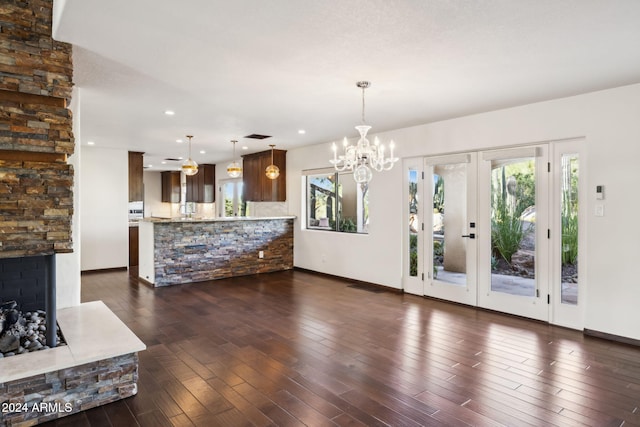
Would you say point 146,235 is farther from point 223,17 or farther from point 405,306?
point 223,17

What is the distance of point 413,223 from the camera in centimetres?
598

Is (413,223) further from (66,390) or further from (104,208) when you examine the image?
(104,208)

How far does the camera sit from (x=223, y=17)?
2.51m

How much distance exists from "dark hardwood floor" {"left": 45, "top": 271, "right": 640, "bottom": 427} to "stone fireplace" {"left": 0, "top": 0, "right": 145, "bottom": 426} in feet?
0.78

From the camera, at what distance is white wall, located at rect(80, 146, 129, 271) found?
25.2ft

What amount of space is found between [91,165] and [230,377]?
652 cm

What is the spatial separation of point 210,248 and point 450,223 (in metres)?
4.22

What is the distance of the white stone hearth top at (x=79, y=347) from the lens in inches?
93.4

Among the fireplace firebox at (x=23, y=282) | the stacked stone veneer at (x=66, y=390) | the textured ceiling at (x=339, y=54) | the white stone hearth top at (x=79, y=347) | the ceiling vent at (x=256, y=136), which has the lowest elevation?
the stacked stone veneer at (x=66, y=390)

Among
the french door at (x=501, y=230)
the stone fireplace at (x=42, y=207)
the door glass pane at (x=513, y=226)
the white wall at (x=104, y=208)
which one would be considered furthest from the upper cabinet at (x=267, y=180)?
the stone fireplace at (x=42, y=207)

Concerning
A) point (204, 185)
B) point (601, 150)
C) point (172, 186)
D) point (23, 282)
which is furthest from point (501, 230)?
point (172, 186)

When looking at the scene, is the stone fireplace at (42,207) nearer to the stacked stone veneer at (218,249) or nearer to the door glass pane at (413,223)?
the stacked stone veneer at (218,249)

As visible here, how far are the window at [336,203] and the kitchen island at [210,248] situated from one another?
630 millimetres

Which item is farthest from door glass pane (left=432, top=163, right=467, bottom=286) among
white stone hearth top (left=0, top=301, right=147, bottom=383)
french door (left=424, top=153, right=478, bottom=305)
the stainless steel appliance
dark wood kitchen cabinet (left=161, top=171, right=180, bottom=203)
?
dark wood kitchen cabinet (left=161, top=171, right=180, bottom=203)
